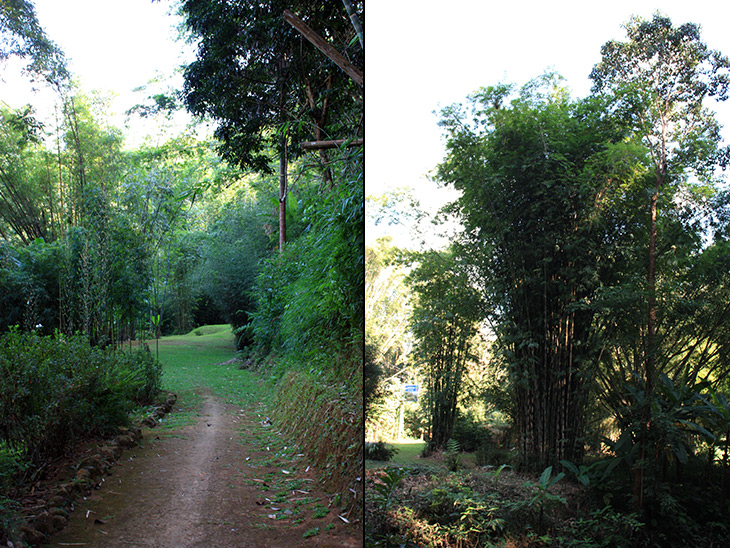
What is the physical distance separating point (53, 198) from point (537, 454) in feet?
17.4

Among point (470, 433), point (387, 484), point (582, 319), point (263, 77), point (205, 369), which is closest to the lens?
point (582, 319)

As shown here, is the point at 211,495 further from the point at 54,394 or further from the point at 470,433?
the point at 470,433

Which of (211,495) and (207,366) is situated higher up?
(207,366)

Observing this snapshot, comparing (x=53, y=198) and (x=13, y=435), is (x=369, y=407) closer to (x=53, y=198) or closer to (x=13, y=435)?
(x=13, y=435)

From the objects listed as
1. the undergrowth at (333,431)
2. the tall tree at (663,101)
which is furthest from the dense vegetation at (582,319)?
the undergrowth at (333,431)

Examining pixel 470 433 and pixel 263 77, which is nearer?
pixel 470 433

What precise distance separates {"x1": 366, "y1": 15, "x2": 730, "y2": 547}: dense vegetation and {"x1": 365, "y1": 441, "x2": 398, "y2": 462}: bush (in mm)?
30

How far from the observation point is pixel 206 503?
9.23 ft

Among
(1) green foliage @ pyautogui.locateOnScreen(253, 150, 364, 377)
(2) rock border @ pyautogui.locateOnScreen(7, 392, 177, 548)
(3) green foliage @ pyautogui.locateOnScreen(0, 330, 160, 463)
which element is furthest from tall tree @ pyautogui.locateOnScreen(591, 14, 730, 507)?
(3) green foliage @ pyautogui.locateOnScreen(0, 330, 160, 463)

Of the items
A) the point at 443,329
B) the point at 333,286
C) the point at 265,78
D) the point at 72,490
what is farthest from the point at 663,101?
the point at 265,78

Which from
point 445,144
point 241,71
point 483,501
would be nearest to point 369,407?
point 483,501

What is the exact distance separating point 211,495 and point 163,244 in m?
3.94

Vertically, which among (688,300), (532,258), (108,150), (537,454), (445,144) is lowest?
(537,454)

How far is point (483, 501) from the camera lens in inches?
52.9
